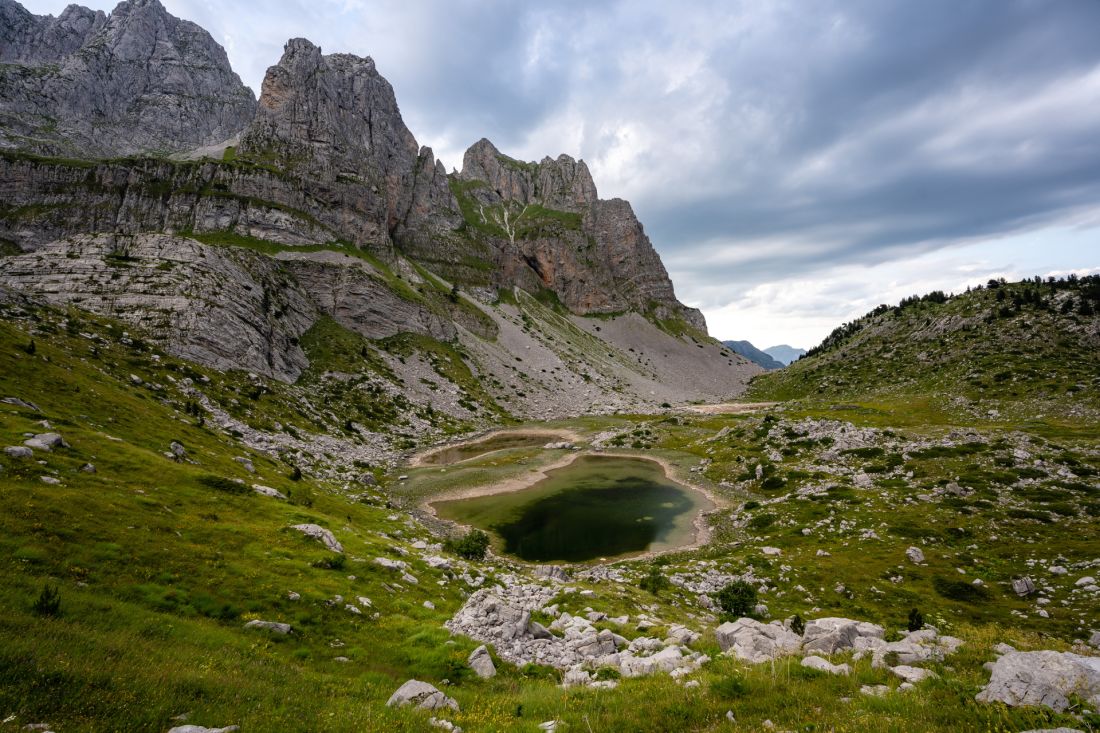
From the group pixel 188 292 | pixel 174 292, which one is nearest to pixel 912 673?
pixel 174 292

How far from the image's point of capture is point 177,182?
125 m

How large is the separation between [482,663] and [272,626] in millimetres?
7153

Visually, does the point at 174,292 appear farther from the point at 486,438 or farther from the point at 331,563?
the point at 331,563

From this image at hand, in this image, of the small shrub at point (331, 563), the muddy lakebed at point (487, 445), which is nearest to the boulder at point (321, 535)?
the small shrub at point (331, 563)

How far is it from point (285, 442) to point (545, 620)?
48019mm

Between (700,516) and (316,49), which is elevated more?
(316,49)

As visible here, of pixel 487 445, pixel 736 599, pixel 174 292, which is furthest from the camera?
pixel 487 445

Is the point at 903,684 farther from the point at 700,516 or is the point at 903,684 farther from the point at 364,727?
the point at 700,516

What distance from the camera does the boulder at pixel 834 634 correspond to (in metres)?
14.1

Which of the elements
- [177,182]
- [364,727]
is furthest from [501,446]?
[177,182]

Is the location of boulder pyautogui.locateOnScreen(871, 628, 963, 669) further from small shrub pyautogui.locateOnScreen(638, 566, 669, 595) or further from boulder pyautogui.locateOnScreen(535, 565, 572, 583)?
boulder pyautogui.locateOnScreen(535, 565, 572, 583)

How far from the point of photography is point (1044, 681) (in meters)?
8.39

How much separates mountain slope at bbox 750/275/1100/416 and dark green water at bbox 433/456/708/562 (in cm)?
5376

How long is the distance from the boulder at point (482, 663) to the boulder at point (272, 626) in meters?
6.25
